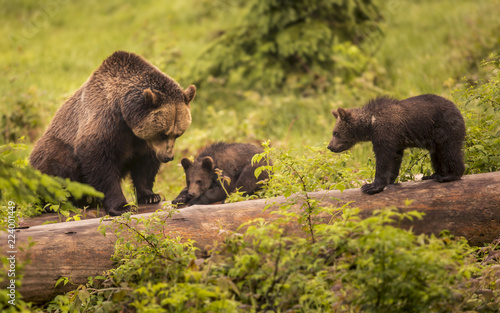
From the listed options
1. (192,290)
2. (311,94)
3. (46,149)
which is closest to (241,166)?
(46,149)

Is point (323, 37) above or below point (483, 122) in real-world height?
above

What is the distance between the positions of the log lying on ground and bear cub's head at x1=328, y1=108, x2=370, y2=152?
Result: 74 cm

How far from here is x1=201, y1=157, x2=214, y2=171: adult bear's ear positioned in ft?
21.0

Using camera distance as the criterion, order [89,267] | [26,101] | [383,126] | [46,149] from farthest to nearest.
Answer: [26,101]
[46,149]
[383,126]
[89,267]

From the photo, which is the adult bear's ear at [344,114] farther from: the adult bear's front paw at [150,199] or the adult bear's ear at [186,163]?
the adult bear's front paw at [150,199]

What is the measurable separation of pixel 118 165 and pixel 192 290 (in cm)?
330

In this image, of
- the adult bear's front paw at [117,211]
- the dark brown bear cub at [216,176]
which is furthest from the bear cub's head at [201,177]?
the adult bear's front paw at [117,211]

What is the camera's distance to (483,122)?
5500 millimetres

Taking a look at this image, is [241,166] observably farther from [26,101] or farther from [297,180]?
[26,101]

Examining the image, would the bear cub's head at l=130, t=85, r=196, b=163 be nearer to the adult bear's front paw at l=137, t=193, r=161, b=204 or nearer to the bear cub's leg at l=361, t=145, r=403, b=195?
the adult bear's front paw at l=137, t=193, r=161, b=204

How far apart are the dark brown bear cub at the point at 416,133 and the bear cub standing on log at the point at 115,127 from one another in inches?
94.7

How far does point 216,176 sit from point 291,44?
5162 millimetres

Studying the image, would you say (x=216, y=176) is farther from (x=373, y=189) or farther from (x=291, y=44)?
(x=291, y=44)

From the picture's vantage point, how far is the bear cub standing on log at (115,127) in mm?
5801
